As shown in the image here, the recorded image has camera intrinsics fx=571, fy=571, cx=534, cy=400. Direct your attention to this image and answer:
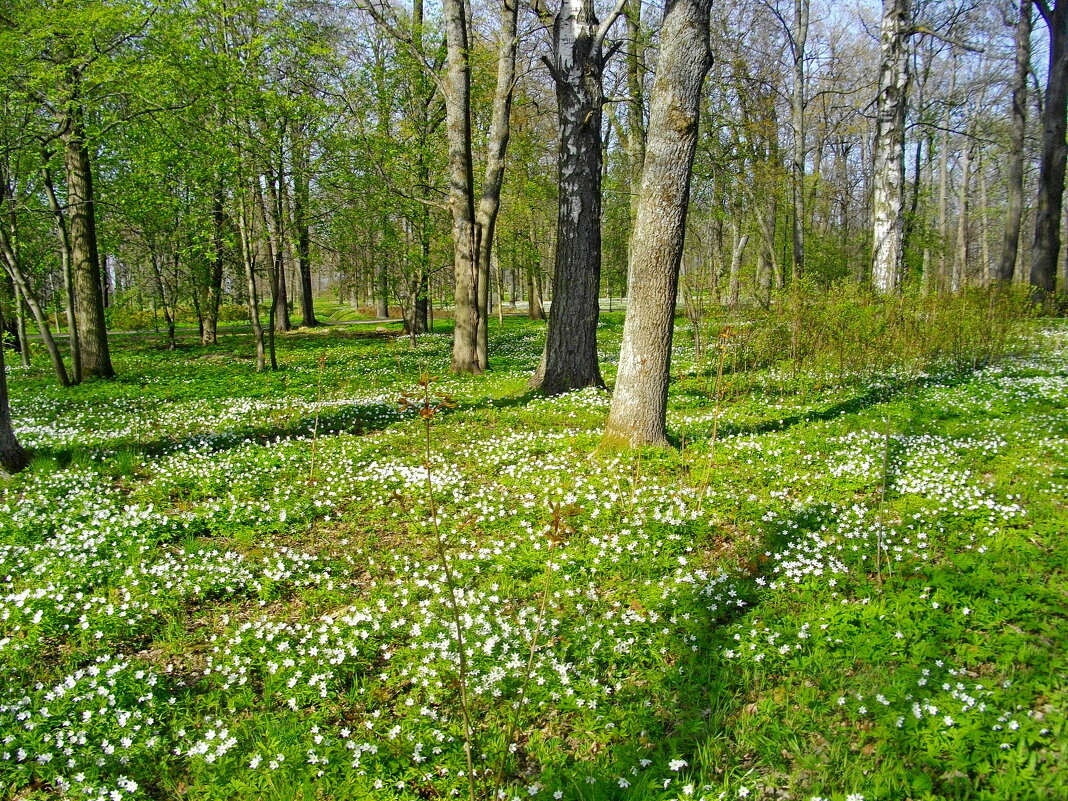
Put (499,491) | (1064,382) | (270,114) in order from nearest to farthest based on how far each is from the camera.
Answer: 1. (499,491)
2. (1064,382)
3. (270,114)

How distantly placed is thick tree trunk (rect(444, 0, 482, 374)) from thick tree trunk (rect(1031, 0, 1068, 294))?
56.1ft

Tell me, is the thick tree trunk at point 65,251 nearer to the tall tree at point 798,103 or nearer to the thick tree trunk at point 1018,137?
the tall tree at point 798,103

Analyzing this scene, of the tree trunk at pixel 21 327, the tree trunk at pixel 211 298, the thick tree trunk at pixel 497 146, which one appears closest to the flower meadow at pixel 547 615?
the thick tree trunk at pixel 497 146

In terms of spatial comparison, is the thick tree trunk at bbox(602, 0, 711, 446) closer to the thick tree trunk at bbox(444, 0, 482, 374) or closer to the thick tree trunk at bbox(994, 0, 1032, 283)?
the thick tree trunk at bbox(444, 0, 482, 374)

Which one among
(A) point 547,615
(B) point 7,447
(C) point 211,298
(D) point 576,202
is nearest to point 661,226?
(D) point 576,202

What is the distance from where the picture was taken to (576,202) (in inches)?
383

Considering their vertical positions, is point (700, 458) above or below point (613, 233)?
below

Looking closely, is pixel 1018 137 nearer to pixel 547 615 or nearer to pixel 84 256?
pixel 547 615

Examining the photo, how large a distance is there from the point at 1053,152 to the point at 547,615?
22413 millimetres

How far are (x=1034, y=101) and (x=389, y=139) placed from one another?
32308 mm

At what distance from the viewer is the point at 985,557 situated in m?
4.37

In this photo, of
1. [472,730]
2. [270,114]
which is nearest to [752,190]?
[270,114]

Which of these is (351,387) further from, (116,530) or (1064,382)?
(1064,382)

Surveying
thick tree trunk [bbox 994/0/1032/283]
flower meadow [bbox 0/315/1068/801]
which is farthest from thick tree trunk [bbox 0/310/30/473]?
thick tree trunk [bbox 994/0/1032/283]
